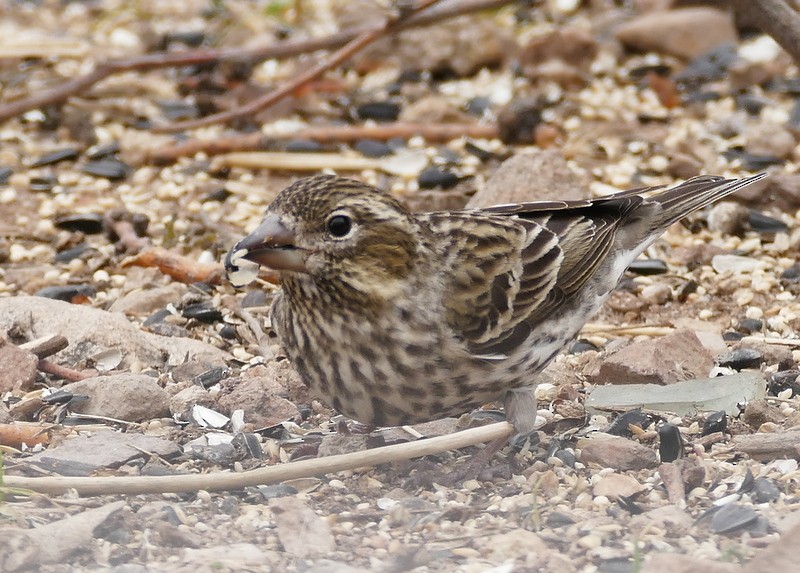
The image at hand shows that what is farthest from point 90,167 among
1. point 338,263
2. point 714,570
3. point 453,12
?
point 714,570

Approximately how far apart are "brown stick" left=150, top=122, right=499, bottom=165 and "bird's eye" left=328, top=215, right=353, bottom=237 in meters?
4.27

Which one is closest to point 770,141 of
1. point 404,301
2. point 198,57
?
point 198,57

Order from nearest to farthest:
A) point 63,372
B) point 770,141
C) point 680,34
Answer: point 63,372 < point 770,141 < point 680,34

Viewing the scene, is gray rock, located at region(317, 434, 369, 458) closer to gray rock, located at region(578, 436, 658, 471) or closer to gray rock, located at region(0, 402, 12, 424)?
gray rock, located at region(578, 436, 658, 471)

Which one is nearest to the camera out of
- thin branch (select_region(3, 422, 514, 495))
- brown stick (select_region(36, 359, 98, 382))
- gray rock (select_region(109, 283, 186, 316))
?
thin branch (select_region(3, 422, 514, 495))

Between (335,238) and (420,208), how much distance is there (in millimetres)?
3121

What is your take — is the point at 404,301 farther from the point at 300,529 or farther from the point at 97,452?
the point at 97,452

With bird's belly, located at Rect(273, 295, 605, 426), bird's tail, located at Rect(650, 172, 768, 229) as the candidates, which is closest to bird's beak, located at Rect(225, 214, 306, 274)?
bird's belly, located at Rect(273, 295, 605, 426)

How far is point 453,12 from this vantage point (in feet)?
30.8

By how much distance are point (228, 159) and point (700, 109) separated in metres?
3.38

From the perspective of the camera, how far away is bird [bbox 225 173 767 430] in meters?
4.91

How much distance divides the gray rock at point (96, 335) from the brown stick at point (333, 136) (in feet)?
8.89

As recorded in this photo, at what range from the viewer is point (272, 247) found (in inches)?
189

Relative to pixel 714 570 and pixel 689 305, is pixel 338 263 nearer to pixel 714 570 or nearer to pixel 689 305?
pixel 714 570
